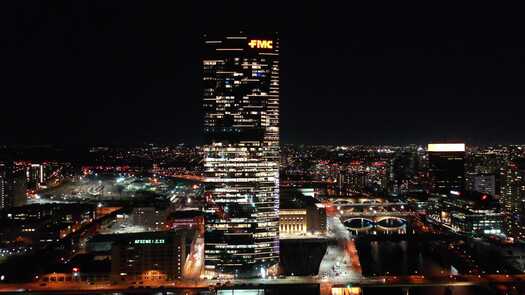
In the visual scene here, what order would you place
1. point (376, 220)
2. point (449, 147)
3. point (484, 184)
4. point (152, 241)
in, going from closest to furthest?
Result: point (152, 241), point (376, 220), point (449, 147), point (484, 184)

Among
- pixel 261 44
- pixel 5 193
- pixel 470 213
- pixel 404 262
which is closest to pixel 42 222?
pixel 5 193

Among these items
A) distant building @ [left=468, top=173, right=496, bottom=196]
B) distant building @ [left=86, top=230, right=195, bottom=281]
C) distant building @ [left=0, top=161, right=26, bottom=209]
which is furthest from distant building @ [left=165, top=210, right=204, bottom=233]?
distant building @ [left=468, top=173, right=496, bottom=196]

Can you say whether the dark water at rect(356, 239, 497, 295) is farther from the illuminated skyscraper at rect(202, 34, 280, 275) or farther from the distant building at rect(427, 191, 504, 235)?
the illuminated skyscraper at rect(202, 34, 280, 275)

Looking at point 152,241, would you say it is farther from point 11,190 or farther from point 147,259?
point 11,190

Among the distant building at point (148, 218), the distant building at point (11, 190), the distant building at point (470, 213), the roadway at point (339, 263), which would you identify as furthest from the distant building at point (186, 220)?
the distant building at point (470, 213)

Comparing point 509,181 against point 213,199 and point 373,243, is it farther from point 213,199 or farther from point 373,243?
point 213,199

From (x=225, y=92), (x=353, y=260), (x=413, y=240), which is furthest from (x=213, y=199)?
(x=413, y=240)

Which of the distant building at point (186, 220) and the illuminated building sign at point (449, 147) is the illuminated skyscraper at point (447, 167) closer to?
the illuminated building sign at point (449, 147)
